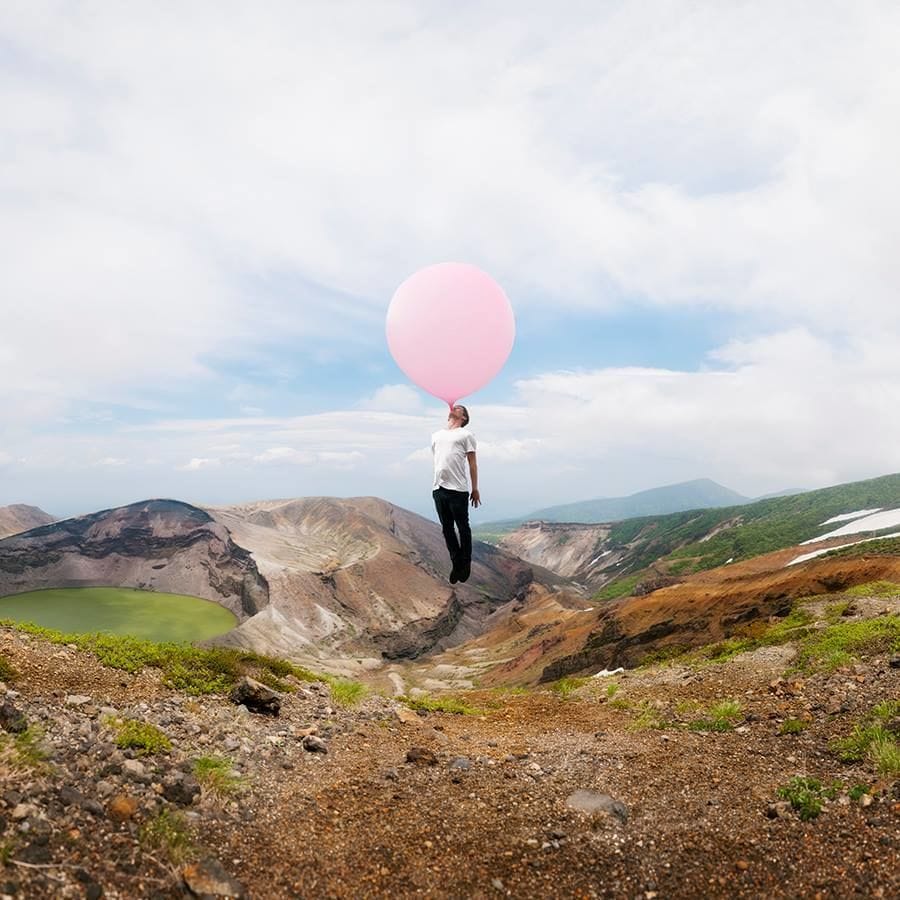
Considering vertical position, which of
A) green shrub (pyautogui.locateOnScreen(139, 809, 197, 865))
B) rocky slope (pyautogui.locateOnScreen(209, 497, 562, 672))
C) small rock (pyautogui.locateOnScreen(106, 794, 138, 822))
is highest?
small rock (pyautogui.locateOnScreen(106, 794, 138, 822))

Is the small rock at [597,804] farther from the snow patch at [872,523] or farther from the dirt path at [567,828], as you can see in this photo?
the snow patch at [872,523]

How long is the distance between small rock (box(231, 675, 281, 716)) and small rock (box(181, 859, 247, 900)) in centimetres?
497

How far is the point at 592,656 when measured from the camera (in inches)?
1789

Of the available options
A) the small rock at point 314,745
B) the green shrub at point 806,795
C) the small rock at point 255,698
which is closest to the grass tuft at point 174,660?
the small rock at point 255,698

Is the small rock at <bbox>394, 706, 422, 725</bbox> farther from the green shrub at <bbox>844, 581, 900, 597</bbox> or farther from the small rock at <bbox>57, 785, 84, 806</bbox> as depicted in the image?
the green shrub at <bbox>844, 581, 900, 597</bbox>

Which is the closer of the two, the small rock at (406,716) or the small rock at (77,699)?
the small rock at (77,699)

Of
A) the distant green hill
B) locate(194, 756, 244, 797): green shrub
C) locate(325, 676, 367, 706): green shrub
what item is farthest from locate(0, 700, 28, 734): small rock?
the distant green hill

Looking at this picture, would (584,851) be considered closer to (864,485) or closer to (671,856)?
(671,856)

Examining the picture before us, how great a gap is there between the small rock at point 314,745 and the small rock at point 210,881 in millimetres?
3561

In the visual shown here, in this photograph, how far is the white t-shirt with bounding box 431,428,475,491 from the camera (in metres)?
9.81

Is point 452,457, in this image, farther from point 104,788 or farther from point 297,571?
point 297,571

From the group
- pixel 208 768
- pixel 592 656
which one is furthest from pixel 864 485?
pixel 208 768

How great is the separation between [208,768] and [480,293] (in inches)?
343

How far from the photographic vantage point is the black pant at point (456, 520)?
10031 mm
